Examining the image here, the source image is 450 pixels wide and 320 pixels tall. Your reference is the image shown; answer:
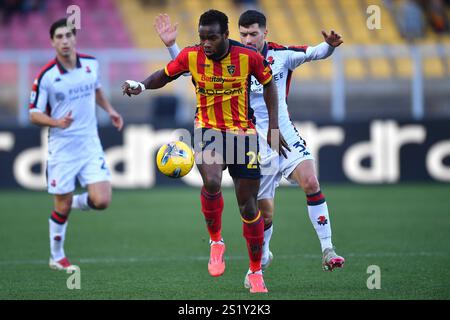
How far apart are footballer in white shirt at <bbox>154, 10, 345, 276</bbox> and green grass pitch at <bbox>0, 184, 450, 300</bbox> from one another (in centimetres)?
53

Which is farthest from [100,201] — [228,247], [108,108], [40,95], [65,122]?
[228,247]

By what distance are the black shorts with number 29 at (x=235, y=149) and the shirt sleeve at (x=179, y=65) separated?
463 millimetres

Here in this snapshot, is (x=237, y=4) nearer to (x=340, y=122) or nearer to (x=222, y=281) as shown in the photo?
(x=340, y=122)

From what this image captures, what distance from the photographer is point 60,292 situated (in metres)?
7.18

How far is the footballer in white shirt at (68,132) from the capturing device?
886 centimetres

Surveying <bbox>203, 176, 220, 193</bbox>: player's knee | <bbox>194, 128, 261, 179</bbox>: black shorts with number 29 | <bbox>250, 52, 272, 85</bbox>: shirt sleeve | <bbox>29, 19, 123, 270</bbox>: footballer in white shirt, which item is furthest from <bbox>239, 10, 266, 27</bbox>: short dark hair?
<bbox>29, 19, 123, 270</bbox>: footballer in white shirt

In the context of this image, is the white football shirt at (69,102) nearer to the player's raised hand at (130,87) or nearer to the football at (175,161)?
the player's raised hand at (130,87)

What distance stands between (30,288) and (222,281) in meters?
1.53

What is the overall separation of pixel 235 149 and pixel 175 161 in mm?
459

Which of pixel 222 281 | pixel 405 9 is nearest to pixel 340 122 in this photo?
pixel 405 9

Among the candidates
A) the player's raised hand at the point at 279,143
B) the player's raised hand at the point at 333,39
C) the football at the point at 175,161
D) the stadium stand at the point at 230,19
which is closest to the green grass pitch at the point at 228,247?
the football at the point at 175,161

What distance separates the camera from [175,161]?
7.16 m

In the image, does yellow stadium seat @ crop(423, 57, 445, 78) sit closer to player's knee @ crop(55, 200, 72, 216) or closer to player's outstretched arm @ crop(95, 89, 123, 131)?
player's outstretched arm @ crop(95, 89, 123, 131)

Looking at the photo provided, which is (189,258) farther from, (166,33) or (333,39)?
(333,39)
